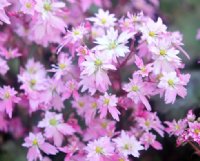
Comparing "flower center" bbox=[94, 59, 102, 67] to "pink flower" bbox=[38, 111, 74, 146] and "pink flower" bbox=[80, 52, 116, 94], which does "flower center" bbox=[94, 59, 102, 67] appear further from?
"pink flower" bbox=[38, 111, 74, 146]

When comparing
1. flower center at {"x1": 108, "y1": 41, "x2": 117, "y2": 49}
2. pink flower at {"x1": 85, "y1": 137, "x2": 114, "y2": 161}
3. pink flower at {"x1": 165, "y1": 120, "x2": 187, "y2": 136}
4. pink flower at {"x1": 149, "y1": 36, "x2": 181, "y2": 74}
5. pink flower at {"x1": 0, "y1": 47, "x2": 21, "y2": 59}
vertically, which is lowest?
pink flower at {"x1": 85, "y1": 137, "x2": 114, "y2": 161}

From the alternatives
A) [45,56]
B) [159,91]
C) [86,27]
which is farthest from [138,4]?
[159,91]

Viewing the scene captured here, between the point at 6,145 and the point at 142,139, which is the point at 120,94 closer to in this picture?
the point at 142,139

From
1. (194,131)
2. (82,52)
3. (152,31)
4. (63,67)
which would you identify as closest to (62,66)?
(63,67)

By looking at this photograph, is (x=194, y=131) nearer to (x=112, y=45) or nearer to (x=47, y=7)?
(x=112, y=45)

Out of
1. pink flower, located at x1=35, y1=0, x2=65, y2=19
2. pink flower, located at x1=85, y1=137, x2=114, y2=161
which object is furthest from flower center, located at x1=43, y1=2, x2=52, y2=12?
pink flower, located at x1=85, y1=137, x2=114, y2=161

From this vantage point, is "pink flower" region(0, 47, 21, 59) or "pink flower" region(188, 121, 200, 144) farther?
"pink flower" region(0, 47, 21, 59)

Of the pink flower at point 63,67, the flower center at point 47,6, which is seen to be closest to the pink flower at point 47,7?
the flower center at point 47,6
